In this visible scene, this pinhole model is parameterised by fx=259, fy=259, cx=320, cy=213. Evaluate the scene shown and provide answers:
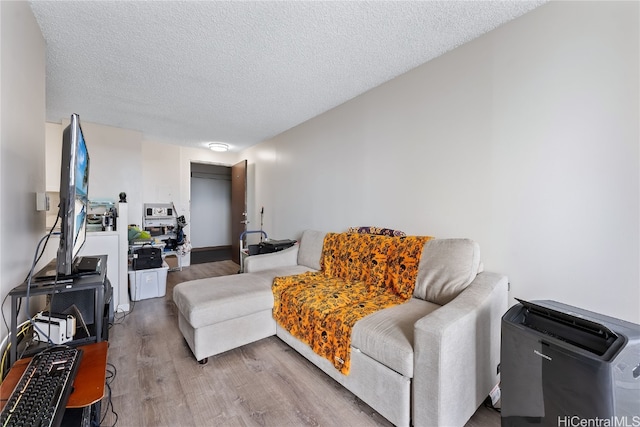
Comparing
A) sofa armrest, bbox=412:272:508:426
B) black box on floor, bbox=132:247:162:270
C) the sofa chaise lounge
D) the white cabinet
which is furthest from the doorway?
sofa armrest, bbox=412:272:508:426

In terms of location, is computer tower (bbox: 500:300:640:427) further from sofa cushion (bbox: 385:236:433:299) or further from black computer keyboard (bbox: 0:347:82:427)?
black computer keyboard (bbox: 0:347:82:427)

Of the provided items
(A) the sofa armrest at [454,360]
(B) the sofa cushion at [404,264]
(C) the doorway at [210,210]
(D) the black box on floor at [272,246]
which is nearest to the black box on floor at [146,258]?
(D) the black box on floor at [272,246]

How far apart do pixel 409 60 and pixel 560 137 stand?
47.7 inches

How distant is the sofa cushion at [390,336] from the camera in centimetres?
131

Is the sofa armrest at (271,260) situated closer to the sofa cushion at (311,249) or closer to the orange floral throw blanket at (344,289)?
the sofa cushion at (311,249)

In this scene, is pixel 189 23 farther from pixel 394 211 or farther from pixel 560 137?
pixel 560 137

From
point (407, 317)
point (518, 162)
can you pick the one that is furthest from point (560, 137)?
point (407, 317)

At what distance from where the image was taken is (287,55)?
203 cm

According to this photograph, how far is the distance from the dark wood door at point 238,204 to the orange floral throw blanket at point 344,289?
2.84 metres

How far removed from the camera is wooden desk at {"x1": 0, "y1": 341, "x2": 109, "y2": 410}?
85cm

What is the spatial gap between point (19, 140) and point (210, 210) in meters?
5.58

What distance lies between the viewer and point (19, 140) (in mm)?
1367

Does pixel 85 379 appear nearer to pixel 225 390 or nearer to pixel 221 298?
pixel 225 390

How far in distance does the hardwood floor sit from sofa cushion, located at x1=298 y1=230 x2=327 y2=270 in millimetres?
866
